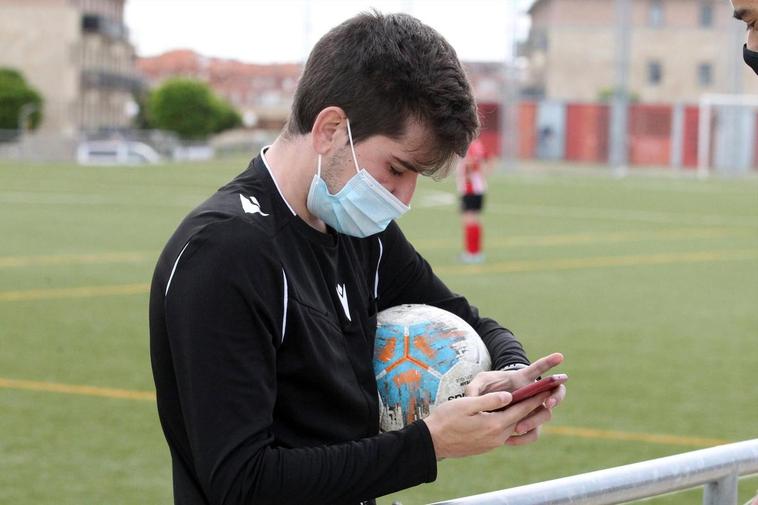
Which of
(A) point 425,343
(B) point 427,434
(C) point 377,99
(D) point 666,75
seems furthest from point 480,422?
(D) point 666,75

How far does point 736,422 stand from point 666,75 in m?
79.0

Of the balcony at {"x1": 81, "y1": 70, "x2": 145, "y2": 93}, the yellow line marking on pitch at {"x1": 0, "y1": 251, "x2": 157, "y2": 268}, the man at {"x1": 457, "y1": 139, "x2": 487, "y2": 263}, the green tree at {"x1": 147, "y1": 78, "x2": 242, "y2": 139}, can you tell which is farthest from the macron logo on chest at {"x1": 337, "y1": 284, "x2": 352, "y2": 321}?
the balcony at {"x1": 81, "y1": 70, "x2": 145, "y2": 93}

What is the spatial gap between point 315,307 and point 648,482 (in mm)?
811

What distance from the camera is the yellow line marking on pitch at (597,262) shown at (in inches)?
675

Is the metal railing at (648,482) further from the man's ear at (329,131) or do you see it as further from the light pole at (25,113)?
the light pole at (25,113)

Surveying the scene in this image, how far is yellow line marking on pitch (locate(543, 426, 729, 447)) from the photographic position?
7.88 metres

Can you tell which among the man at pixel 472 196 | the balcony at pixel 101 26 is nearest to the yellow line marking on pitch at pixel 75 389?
the man at pixel 472 196

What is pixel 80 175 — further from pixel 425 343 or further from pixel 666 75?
pixel 666 75

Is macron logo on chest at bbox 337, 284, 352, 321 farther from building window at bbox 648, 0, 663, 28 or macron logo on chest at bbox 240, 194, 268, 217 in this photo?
building window at bbox 648, 0, 663, 28

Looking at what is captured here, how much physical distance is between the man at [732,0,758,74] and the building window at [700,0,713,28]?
7695 cm

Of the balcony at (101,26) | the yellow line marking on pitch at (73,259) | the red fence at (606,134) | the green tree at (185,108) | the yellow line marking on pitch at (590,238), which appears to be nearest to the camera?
the yellow line marking on pitch at (73,259)

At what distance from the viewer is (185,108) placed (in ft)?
287

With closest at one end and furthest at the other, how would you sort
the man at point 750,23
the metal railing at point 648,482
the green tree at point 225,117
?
the metal railing at point 648,482, the man at point 750,23, the green tree at point 225,117

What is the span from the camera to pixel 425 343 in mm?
3102
